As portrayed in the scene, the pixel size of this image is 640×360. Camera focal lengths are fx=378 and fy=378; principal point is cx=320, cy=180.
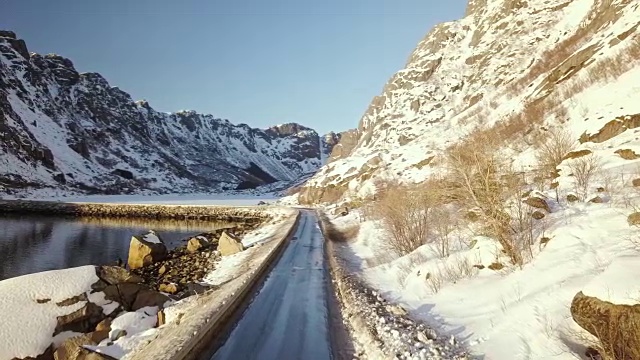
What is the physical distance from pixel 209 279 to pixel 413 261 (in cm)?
957

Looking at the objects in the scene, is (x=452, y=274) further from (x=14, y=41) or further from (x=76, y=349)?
(x=14, y=41)

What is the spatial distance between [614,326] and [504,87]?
203ft

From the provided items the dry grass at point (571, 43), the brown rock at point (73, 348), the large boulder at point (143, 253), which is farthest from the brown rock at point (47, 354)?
the dry grass at point (571, 43)

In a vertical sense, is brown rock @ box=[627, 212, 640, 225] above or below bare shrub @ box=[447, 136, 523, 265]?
below

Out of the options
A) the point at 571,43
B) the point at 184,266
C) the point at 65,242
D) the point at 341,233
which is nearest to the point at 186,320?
→ the point at 184,266

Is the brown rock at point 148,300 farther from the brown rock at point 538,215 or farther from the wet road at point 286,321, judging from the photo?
the brown rock at point 538,215

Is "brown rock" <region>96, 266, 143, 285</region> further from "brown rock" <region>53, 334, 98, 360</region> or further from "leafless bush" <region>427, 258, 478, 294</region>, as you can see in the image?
"leafless bush" <region>427, 258, 478, 294</region>

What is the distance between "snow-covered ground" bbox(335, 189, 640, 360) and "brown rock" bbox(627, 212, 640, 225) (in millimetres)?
149

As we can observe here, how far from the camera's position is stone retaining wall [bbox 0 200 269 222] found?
2534 inches

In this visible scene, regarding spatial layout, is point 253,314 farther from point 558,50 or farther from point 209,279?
point 558,50

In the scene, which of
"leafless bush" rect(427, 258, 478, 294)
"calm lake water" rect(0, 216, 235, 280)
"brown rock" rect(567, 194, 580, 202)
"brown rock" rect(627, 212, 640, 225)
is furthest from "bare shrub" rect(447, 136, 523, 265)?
"calm lake water" rect(0, 216, 235, 280)

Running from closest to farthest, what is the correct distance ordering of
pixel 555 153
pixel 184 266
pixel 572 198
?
pixel 572 198 < pixel 555 153 < pixel 184 266

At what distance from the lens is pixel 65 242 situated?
35719 millimetres

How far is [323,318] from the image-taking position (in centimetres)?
1175
